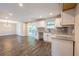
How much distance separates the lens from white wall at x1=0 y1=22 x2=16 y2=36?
12.8 metres

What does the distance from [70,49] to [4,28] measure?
468 inches

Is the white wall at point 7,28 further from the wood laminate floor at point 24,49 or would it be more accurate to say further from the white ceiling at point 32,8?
the white ceiling at point 32,8

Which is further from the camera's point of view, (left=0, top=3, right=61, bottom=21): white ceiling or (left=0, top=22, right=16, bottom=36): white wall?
(left=0, top=22, right=16, bottom=36): white wall

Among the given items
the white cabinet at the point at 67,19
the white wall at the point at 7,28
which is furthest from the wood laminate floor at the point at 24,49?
the white wall at the point at 7,28

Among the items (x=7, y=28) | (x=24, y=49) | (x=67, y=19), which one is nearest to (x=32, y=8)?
(x=24, y=49)

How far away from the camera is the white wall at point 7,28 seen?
12.8 m

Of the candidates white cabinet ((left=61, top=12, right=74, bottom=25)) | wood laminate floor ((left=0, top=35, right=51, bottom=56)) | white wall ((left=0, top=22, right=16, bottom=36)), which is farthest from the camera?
white wall ((left=0, top=22, right=16, bottom=36))

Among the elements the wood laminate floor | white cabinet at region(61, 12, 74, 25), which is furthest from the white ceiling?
the wood laminate floor

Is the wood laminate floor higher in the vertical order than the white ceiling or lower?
lower

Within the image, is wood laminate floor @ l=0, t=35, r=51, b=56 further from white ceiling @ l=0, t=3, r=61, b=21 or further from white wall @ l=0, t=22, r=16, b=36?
white wall @ l=0, t=22, r=16, b=36

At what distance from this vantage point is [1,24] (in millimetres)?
12625

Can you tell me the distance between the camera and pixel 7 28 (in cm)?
1350

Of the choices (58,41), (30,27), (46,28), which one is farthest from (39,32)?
(58,41)

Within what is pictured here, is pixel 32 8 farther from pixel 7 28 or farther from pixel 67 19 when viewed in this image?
pixel 7 28
